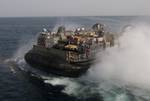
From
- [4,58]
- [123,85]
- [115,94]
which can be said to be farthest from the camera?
[4,58]

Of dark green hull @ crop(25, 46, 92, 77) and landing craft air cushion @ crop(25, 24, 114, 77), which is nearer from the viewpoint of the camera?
dark green hull @ crop(25, 46, 92, 77)

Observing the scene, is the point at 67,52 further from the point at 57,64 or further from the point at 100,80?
the point at 100,80

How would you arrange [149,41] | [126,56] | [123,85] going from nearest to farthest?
[123,85], [126,56], [149,41]

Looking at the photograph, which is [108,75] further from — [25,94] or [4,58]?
[4,58]

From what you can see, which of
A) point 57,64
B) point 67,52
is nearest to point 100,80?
point 67,52

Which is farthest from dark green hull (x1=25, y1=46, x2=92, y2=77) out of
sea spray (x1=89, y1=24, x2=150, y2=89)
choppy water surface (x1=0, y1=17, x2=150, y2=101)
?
sea spray (x1=89, y1=24, x2=150, y2=89)

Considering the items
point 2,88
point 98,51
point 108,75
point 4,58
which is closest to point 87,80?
point 108,75

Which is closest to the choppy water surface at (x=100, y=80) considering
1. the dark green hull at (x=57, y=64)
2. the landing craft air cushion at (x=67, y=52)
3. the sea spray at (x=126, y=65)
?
the sea spray at (x=126, y=65)

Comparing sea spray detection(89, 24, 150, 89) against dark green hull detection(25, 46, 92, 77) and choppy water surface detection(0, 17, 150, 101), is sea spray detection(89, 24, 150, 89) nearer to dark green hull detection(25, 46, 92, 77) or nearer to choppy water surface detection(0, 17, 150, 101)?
choppy water surface detection(0, 17, 150, 101)

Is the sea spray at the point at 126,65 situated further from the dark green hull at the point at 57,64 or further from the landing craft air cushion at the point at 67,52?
the dark green hull at the point at 57,64
